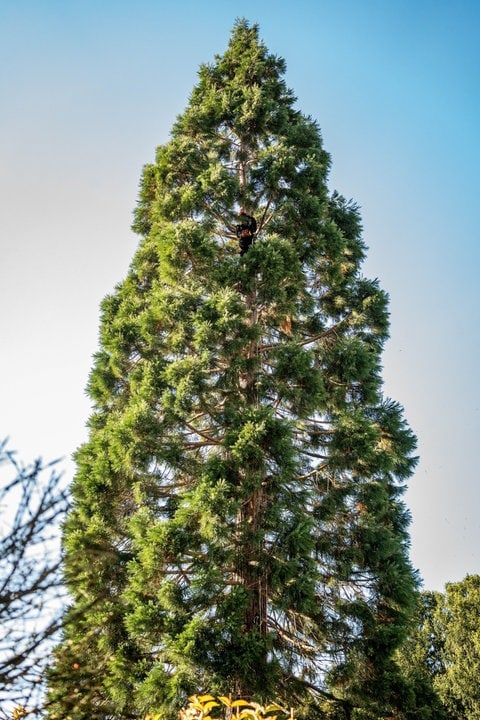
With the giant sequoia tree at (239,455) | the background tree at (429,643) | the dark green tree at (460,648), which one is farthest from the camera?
the background tree at (429,643)

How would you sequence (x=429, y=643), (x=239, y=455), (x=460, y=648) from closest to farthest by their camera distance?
(x=239, y=455) → (x=460, y=648) → (x=429, y=643)

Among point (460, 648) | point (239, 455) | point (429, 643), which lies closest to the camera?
point (239, 455)

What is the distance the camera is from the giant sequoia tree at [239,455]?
6734 mm

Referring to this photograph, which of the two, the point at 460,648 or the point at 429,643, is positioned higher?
the point at 429,643

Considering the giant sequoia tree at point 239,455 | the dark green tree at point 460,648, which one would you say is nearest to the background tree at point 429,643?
the dark green tree at point 460,648

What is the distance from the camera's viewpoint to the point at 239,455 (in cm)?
729

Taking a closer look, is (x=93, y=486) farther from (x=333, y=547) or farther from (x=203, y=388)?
(x=333, y=547)

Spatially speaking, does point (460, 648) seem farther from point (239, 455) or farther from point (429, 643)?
point (239, 455)

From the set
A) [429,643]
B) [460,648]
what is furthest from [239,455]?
[429,643]

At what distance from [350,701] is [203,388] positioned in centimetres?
493

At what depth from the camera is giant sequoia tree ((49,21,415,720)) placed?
673 centimetres

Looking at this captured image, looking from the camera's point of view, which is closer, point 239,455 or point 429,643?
point 239,455

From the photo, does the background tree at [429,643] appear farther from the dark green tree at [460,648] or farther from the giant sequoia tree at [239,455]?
the giant sequoia tree at [239,455]

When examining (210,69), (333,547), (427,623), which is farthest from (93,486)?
(427,623)
